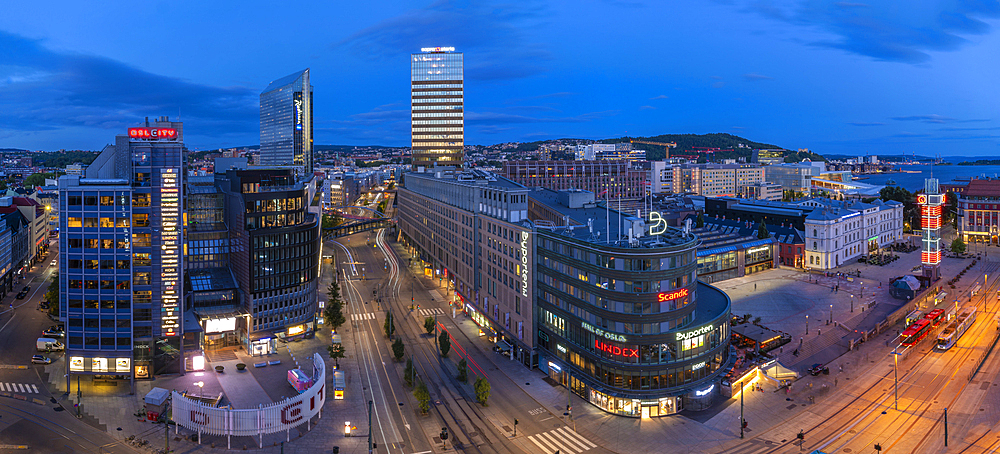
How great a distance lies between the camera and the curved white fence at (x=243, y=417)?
61.2 metres

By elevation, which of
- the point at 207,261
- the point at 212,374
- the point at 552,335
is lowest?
the point at 212,374

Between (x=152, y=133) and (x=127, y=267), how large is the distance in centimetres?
1788

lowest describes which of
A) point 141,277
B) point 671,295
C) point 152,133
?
point 671,295

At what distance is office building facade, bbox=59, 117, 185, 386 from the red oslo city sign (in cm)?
13

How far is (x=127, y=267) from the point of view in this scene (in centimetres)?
7675

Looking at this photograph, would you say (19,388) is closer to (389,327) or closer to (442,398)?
(389,327)

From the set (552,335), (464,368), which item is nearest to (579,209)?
(552,335)

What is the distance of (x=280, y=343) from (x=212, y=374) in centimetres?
1472

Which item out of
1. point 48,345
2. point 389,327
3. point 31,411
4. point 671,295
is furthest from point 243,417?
point 48,345

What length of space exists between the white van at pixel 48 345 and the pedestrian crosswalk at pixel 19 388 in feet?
42.4

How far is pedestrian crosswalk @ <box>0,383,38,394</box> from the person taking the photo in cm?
7325

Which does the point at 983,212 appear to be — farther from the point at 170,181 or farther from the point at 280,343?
the point at 170,181

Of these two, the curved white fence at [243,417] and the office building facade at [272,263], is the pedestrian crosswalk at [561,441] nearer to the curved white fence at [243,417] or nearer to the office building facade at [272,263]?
the curved white fence at [243,417]

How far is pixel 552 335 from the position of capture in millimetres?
78812
